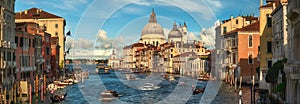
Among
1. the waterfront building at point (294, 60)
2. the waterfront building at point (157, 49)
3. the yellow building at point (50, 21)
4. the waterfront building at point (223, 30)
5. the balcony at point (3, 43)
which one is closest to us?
the waterfront building at point (294, 60)

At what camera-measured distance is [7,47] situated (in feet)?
93.2

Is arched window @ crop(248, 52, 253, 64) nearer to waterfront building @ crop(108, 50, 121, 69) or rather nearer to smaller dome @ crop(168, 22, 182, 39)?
smaller dome @ crop(168, 22, 182, 39)

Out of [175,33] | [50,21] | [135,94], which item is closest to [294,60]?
[135,94]

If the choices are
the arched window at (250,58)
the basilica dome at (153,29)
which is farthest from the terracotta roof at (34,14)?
the basilica dome at (153,29)

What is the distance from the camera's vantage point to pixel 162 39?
163 metres

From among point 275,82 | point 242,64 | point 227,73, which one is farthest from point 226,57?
point 275,82

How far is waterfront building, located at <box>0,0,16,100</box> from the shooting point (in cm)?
2712

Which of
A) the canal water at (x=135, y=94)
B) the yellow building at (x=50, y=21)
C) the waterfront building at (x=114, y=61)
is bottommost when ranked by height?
the canal water at (x=135, y=94)

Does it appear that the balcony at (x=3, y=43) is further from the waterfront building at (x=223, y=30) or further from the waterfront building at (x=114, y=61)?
the waterfront building at (x=114, y=61)

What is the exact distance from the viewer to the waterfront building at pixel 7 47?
89.0 feet

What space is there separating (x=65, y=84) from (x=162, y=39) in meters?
115

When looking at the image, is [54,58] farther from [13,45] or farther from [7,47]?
[7,47]

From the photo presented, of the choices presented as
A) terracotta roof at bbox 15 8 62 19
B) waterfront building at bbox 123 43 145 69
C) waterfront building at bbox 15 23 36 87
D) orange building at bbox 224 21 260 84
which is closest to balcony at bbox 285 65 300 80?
waterfront building at bbox 15 23 36 87

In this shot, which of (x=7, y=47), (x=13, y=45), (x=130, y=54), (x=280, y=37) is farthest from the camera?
(x=130, y=54)
